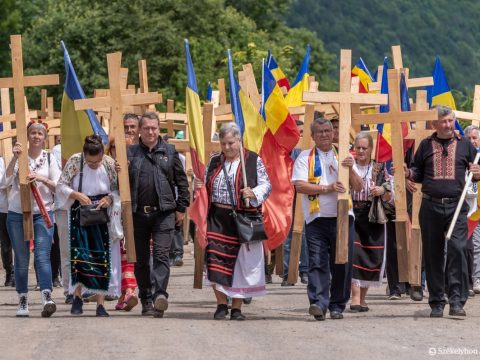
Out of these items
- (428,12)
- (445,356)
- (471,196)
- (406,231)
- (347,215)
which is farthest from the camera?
(428,12)

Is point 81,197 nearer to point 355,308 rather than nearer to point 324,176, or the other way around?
point 324,176

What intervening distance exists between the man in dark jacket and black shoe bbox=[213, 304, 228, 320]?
59 centimetres

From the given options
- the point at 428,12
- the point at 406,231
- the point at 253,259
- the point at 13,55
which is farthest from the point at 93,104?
the point at 428,12

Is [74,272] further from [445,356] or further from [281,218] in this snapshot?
[445,356]

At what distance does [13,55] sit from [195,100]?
1888 millimetres

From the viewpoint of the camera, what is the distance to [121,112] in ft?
50.5

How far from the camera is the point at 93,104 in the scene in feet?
50.6

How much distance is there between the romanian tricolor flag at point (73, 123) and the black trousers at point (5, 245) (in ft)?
11.8

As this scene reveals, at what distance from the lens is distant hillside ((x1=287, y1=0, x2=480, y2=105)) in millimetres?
113688

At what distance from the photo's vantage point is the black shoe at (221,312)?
A: 49.0 ft

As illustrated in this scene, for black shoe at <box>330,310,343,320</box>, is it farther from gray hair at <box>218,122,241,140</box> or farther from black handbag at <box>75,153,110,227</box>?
black handbag at <box>75,153,110,227</box>

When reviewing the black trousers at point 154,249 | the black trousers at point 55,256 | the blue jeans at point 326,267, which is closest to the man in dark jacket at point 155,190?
the black trousers at point 154,249

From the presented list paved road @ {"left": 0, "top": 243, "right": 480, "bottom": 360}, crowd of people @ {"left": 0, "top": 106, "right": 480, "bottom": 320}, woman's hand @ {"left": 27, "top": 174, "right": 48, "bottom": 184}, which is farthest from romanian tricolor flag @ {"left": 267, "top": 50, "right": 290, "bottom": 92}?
woman's hand @ {"left": 27, "top": 174, "right": 48, "bottom": 184}

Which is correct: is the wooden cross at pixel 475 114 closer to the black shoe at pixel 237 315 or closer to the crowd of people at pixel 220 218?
the crowd of people at pixel 220 218
